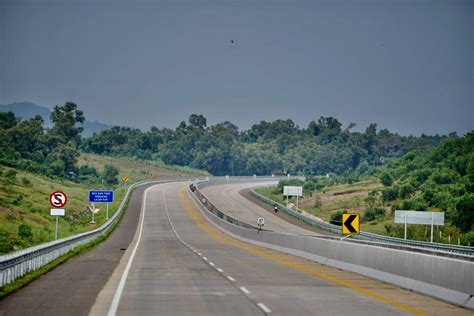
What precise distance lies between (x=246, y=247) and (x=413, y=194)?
6380cm

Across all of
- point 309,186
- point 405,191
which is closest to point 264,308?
point 405,191

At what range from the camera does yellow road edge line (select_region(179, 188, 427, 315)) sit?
21056 mm

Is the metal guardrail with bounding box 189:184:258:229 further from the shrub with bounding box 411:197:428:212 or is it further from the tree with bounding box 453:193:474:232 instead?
the shrub with bounding box 411:197:428:212

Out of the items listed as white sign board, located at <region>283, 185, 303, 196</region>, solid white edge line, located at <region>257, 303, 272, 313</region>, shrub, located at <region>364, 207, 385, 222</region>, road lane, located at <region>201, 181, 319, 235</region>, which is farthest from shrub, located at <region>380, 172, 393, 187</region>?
solid white edge line, located at <region>257, 303, 272, 313</region>

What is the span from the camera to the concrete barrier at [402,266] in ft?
63.1

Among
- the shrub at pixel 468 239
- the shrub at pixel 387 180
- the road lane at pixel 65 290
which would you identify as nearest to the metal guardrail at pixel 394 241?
the shrub at pixel 468 239

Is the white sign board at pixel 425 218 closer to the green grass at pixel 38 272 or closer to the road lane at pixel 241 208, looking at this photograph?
the road lane at pixel 241 208

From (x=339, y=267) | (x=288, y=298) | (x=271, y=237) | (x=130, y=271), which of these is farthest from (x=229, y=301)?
(x=271, y=237)

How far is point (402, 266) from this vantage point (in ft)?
79.1

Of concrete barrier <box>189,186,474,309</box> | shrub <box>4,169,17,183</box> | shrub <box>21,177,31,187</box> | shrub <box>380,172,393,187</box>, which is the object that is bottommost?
concrete barrier <box>189,186,474,309</box>

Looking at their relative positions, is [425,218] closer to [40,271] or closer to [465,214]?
[465,214]

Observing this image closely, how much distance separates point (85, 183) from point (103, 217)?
6855cm

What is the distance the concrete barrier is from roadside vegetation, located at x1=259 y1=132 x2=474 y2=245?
3607cm

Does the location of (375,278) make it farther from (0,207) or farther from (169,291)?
(0,207)
